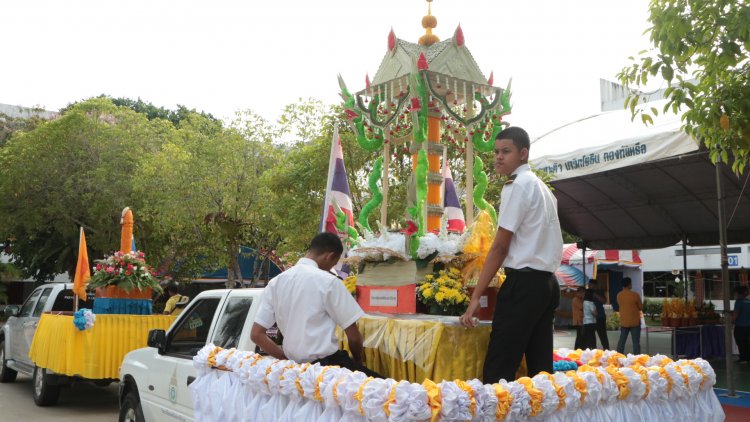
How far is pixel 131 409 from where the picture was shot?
644 cm

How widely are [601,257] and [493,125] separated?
79.3 ft

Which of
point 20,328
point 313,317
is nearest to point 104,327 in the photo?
point 20,328

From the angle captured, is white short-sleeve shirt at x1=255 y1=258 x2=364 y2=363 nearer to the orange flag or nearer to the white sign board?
the white sign board

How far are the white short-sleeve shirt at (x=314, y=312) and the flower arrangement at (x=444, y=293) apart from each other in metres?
0.68

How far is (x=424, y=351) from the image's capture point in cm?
387

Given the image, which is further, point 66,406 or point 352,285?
point 66,406

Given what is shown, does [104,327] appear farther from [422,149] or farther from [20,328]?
[422,149]

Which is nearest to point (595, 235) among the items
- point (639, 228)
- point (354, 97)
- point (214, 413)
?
point (639, 228)

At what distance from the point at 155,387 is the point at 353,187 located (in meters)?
7.03

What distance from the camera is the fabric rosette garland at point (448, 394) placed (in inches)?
110

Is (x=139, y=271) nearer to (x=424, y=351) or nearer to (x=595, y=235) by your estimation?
(x=424, y=351)

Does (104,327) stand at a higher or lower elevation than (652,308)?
higher

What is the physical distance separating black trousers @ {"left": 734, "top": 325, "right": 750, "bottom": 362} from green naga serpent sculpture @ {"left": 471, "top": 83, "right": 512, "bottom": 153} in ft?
36.2

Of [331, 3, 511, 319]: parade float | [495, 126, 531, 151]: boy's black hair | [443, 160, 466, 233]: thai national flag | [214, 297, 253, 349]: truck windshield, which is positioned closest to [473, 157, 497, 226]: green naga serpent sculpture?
[331, 3, 511, 319]: parade float
